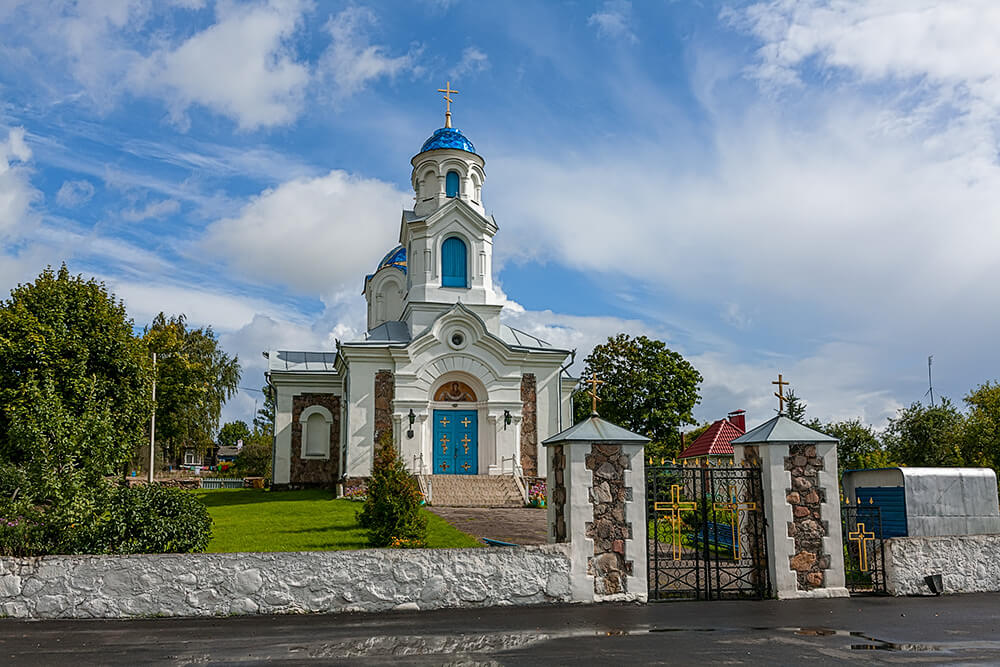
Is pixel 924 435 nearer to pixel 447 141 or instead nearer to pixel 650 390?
pixel 650 390

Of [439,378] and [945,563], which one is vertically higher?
[439,378]

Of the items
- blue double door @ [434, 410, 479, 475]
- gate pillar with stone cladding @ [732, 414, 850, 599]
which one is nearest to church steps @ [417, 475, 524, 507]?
blue double door @ [434, 410, 479, 475]

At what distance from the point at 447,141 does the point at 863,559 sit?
2375 cm

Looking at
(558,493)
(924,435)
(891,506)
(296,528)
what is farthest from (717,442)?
(558,493)

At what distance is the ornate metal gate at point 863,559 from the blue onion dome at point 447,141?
22675mm

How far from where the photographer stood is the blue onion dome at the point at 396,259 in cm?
3831

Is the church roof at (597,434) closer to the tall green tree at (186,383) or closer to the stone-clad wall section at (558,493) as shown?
the stone-clad wall section at (558,493)

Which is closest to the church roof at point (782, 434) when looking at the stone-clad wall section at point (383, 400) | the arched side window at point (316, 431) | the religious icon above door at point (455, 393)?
the religious icon above door at point (455, 393)

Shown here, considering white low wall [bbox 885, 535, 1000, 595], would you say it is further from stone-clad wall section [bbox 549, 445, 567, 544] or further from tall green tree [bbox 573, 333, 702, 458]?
tall green tree [bbox 573, 333, 702, 458]

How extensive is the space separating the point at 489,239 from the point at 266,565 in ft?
71.6

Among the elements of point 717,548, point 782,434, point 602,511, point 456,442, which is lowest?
point 717,548

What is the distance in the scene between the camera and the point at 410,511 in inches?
608

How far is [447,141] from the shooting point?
32.3m

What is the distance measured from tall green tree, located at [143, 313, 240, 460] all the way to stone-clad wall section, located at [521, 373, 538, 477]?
552 inches
